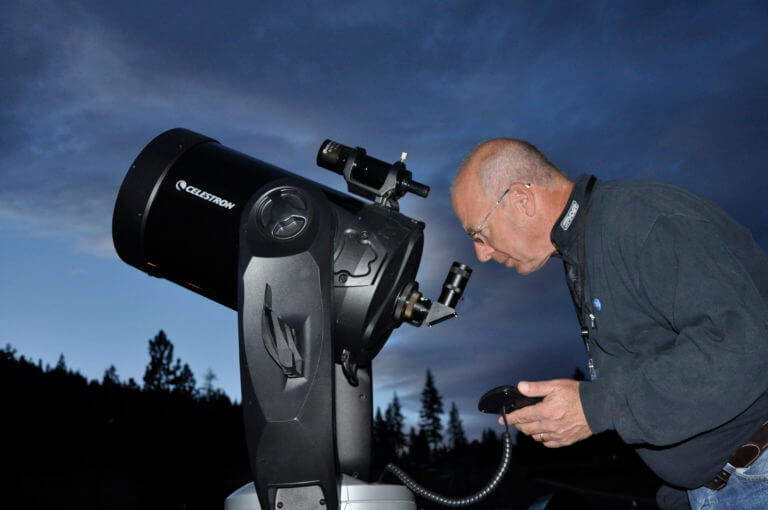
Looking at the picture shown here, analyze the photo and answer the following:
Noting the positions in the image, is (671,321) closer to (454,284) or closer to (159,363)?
(454,284)

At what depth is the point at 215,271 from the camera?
3002 mm

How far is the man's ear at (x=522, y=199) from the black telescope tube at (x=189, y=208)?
0.70 meters

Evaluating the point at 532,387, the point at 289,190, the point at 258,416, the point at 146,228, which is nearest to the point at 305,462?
the point at 258,416

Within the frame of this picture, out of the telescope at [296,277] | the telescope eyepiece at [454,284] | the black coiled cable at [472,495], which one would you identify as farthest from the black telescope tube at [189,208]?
the black coiled cable at [472,495]

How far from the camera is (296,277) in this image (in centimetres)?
246

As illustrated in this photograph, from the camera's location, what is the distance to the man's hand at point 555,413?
7.68ft

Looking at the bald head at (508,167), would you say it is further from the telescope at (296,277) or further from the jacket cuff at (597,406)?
the jacket cuff at (597,406)

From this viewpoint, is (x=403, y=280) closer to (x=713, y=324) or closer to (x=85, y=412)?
(x=713, y=324)

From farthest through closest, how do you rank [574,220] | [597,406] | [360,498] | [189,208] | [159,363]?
[159,363] → [189,208] → [574,220] → [360,498] → [597,406]

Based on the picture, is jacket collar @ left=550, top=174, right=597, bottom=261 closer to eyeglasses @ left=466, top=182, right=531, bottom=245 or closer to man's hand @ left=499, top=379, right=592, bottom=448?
eyeglasses @ left=466, top=182, right=531, bottom=245

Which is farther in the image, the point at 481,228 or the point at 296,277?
the point at 481,228

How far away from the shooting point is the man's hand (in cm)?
234

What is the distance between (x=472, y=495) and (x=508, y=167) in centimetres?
142

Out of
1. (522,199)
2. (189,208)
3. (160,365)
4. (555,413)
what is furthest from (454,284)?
(160,365)
